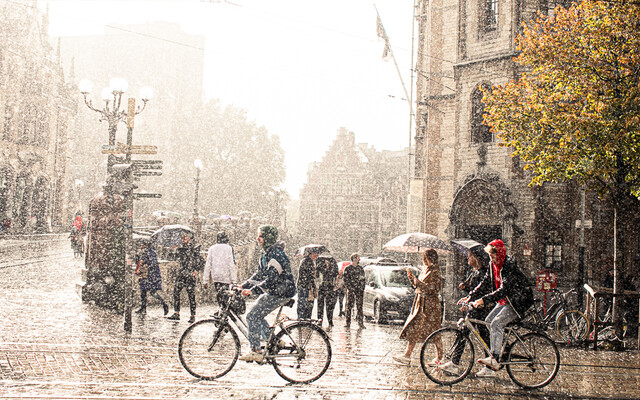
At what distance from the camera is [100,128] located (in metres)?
68.2

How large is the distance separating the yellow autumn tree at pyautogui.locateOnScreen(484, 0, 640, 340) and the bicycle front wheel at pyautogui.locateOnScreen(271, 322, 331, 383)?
7.45 metres

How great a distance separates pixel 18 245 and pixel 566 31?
1082 inches

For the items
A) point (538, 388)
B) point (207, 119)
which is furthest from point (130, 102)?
point (207, 119)

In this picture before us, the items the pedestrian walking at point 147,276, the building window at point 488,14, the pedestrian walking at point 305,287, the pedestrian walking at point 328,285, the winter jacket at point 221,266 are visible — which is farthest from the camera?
the building window at point 488,14

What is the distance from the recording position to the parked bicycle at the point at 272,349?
720 centimetres

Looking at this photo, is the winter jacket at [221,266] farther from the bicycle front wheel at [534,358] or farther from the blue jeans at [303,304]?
the bicycle front wheel at [534,358]

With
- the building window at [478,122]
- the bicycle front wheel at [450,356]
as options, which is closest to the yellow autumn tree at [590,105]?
the bicycle front wheel at [450,356]

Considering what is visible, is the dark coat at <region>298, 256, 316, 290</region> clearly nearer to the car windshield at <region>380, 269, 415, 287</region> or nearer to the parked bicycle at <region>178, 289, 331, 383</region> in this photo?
the parked bicycle at <region>178, 289, 331, 383</region>

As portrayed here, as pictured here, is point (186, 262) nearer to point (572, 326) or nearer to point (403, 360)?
point (403, 360)

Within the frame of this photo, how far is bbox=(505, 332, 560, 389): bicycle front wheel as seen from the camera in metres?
7.54

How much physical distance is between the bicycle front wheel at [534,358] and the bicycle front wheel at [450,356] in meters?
0.49

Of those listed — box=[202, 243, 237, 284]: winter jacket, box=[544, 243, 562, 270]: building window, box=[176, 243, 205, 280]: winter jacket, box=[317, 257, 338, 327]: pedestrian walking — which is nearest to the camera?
box=[202, 243, 237, 284]: winter jacket

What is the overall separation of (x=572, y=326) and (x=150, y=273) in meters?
8.92

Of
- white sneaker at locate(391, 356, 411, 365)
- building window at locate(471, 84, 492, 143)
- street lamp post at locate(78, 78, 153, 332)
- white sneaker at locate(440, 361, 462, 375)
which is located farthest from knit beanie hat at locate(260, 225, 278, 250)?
building window at locate(471, 84, 492, 143)
